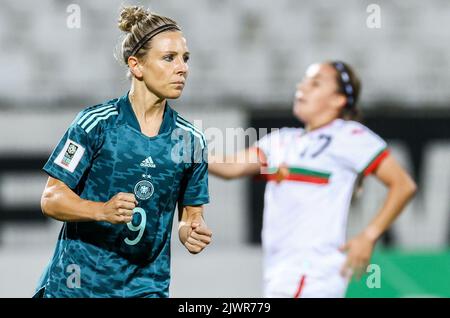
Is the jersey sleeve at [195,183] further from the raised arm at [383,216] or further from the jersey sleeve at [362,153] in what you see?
the jersey sleeve at [362,153]

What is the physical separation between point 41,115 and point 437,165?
167 inches

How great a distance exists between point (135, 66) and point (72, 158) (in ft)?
1.67

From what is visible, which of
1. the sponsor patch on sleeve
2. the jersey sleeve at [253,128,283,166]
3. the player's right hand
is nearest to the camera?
the player's right hand

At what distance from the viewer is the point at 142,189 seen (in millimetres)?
3773

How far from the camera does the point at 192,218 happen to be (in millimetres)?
3896

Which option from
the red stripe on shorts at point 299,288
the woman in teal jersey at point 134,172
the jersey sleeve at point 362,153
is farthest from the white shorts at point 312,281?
the woman in teal jersey at point 134,172

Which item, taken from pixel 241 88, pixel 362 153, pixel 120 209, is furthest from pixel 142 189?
pixel 241 88

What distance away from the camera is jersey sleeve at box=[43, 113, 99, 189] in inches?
145

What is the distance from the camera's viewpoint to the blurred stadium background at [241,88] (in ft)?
32.2

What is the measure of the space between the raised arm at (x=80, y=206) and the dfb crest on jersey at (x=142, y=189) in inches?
10.4

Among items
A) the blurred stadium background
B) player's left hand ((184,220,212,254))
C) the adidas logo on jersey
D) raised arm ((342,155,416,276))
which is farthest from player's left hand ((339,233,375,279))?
the blurred stadium background

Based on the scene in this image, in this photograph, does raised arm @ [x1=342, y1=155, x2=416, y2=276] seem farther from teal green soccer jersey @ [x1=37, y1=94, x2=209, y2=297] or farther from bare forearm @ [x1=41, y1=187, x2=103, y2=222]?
bare forearm @ [x1=41, y1=187, x2=103, y2=222]

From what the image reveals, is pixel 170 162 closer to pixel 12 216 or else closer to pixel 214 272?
pixel 214 272
